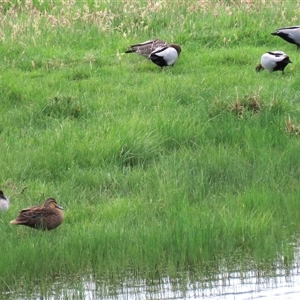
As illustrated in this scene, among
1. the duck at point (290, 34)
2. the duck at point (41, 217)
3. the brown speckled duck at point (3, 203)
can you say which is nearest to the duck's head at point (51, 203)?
the duck at point (41, 217)

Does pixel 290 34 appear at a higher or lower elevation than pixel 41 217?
→ higher

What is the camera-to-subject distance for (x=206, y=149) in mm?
8797

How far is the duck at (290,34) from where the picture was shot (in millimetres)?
12453

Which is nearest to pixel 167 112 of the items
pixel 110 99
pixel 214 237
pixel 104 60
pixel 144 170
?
pixel 110 99

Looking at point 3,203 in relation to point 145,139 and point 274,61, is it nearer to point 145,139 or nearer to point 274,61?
point 145,139

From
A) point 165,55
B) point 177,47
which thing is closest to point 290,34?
point 177,47

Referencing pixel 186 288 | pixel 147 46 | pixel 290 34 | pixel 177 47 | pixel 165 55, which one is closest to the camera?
pixel 186 288

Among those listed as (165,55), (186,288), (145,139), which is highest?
(165,55)

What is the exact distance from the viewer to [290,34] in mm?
12461

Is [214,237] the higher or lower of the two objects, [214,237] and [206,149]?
the lower

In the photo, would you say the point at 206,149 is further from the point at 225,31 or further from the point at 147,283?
the point at 225,31

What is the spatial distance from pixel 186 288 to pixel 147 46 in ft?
20.1

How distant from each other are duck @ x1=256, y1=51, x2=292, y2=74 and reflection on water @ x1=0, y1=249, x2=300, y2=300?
206 inches

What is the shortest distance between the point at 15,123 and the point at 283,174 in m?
2.89
